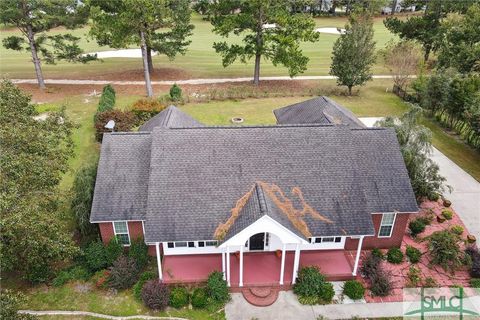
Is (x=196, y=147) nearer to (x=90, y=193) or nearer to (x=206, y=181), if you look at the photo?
(x=206, y=181)

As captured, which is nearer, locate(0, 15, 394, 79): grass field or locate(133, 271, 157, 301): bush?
locate(133, 271, 157, 301): bush

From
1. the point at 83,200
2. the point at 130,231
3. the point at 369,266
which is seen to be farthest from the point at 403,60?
the point at 83,200

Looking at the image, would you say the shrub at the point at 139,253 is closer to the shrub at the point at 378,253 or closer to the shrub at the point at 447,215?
the shrub at the point at 378,253

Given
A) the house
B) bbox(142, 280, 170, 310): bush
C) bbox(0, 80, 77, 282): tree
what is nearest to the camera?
bbox(0, 80, 77, 282): tree

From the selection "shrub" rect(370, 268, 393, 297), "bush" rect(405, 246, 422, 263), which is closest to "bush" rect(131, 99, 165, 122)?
"bush" rect(405, 246, 422, 263)

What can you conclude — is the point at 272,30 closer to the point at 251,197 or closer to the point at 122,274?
the point at 251,197

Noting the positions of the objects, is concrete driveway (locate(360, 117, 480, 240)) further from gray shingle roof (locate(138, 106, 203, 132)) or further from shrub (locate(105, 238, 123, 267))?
shrub (locate(105, 238, 123, 267))
